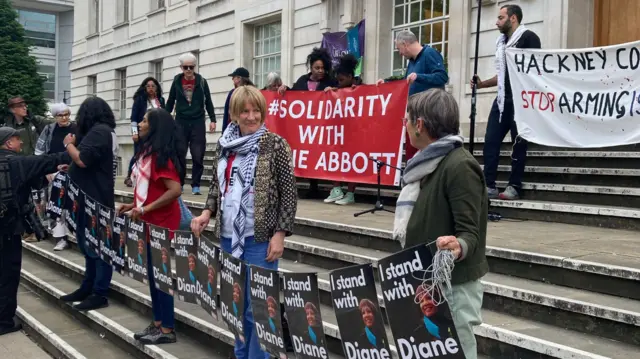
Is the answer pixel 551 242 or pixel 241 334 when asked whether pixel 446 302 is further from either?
pixel 551 242

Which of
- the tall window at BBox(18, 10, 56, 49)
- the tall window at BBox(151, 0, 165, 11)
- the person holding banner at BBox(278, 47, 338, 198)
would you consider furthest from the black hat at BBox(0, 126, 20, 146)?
the tall window at BBox(18, 10, 56, 49)

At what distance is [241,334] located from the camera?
3834mm

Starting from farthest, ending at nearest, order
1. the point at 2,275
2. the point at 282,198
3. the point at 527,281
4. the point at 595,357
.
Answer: the point at 2,275, the point at 527,281, the point at 282,198, the point at 595,357

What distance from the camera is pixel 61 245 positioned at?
865cm

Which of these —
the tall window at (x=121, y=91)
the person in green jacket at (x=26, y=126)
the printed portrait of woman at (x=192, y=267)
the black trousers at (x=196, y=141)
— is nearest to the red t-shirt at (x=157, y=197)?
the printed portrait of woman at (x=192, y=267)

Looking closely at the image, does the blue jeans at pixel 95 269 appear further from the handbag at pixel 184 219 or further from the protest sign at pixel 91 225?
the handbag at pixel 184 219

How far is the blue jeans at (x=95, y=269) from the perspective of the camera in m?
6.12

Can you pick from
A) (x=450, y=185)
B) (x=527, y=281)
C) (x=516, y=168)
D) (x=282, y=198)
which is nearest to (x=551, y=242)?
(x=527, y=281)

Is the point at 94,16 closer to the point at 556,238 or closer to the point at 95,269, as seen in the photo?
the point at 95,269

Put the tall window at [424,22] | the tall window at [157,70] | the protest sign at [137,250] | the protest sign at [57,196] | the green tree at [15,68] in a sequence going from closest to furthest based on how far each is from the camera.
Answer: the protest sign at [137,250]
the protest sign at [57,196]
the tall window at [424,22]
the tall window at [157,70]
the green tree at [15,68]

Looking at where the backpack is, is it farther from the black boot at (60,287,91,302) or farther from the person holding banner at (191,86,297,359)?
the person holding banner at (191,86,297,359)

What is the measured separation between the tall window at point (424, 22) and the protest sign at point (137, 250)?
7.43 meters

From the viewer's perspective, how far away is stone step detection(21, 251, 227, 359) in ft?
16.1

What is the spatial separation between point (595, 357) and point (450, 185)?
1348mm
